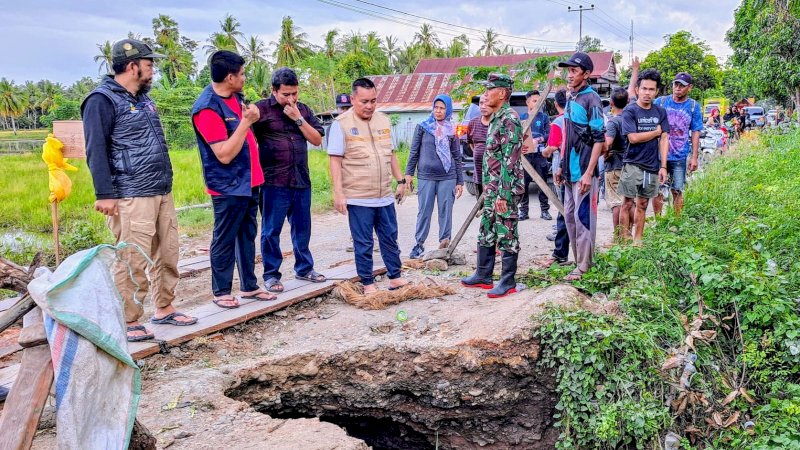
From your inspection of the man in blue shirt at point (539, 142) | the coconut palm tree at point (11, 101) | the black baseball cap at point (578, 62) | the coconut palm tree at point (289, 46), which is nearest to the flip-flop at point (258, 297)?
the black baseball cap at point (578, 62)

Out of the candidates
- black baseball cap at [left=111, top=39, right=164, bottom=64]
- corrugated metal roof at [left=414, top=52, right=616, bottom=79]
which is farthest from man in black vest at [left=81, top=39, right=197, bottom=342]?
corrugated metal roof at [left=414, top=52, right=616, bottom=79]

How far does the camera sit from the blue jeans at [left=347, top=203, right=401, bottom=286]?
4.71m

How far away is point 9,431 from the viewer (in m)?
1.95

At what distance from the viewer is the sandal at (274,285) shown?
15.7ft

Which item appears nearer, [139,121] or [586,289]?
[139,121]

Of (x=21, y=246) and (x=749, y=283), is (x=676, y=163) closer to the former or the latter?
(x=749, y=283)

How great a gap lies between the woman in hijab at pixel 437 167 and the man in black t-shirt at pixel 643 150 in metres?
1.65

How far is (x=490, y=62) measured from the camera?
2756 cm

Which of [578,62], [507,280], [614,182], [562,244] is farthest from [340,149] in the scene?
[614,182]

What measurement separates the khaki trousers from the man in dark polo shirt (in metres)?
0.97

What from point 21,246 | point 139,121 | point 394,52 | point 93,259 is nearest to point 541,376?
point 93,259

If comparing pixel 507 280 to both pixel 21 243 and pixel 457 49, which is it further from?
pixel 457 49

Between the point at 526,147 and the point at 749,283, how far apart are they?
232cm

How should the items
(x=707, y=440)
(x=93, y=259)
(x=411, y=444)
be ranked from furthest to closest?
(x=411, y=444) < (x=707, y=440) < (x=93, y=259)
